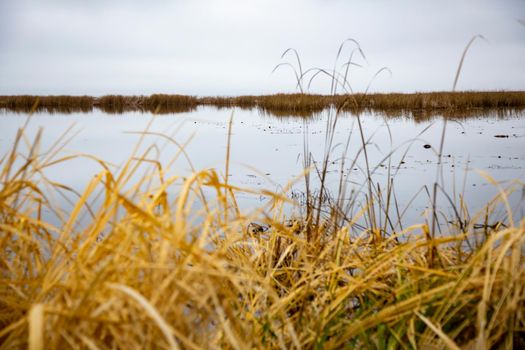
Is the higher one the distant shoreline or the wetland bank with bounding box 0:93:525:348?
the distant shoreline

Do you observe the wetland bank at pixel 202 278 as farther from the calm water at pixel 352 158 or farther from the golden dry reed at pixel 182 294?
the calm water at pixel 352 158

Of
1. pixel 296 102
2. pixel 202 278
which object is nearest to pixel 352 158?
pixel 202 278

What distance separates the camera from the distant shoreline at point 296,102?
1980 cm

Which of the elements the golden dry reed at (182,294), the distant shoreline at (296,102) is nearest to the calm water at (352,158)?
the golden dry reed at (182,294)

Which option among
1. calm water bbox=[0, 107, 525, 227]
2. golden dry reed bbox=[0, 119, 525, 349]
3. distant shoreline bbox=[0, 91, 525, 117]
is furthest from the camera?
distant shoreline bbox=[0, 91, 525, 117]

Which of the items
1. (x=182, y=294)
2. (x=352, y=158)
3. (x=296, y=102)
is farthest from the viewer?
(x=296, y=102)

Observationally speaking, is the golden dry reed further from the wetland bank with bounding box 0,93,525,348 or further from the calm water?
the calm water

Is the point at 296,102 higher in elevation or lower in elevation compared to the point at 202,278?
higher

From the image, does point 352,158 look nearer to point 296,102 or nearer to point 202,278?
point 202,278

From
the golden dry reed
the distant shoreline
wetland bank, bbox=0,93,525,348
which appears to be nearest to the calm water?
wetland bank, bbox=0,93,525,348

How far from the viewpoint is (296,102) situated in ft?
70.2

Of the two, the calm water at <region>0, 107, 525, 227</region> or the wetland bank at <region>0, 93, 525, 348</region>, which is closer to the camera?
the wetland bank at <region>0, 93, 525, 348</region>

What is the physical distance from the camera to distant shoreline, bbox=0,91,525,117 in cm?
1980

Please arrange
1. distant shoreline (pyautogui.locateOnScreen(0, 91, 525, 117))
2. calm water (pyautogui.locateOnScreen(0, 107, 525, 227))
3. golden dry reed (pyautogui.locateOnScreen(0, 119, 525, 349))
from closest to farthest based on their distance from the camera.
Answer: golden dry reed (pyautogui.locateOnScreen(0, 119, 525, 349)) < calm water (pyautogui.locateOnScreen(0, 107, 525, 227)) < distant shoreline (pyautogui.locateOnScreen(0, 91, 525, 117))
